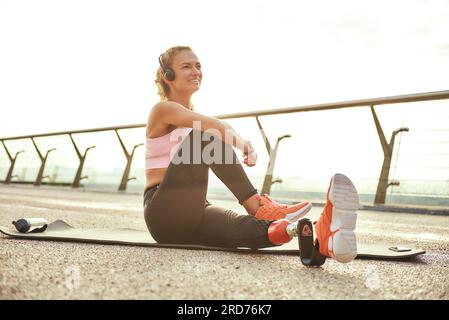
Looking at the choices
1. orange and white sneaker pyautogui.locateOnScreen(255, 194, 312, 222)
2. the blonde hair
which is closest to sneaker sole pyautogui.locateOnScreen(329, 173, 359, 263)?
orange and white sneaker pyautogui.locateOnScreen(255, 194, 312, 222)

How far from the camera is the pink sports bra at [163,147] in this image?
1906 mm

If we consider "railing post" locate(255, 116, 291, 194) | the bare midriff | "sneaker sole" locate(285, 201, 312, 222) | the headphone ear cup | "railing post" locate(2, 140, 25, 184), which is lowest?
"railing post" locate(2, 140, 25, 184)

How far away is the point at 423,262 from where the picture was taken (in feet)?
5.65

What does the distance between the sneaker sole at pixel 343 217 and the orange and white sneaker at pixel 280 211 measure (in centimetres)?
38

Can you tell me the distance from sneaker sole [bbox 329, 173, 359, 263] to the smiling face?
0.90 metres

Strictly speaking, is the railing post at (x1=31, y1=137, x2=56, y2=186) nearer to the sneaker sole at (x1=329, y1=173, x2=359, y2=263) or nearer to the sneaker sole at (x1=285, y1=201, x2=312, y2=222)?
the sneaker sole at (x1=285, y1=201, x2=312, y2=222)

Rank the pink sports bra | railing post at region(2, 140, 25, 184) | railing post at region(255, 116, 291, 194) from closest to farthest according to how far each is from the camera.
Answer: the pink sports bra < railing post at region(255, 116, 291, 194) < railing post at region(2, 140, 25, 184)

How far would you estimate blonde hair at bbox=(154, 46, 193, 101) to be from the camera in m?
2.07

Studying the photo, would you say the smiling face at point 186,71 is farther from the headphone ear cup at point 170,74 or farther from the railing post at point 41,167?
the railing post at point 41,167

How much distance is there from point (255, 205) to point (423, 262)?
26.4 inches

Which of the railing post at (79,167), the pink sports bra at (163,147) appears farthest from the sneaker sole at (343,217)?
the railing post at (79,167)

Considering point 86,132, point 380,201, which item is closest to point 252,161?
point 380,201

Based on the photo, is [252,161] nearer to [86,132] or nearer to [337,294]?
[337,294]
